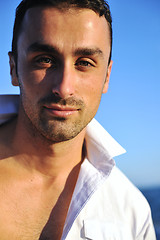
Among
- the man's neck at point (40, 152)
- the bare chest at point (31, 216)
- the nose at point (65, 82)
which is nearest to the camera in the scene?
the nose at point (65, 82)

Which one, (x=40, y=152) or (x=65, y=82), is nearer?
(x=65, y=82)

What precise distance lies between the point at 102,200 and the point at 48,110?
2.87ft

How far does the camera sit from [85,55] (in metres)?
2.22

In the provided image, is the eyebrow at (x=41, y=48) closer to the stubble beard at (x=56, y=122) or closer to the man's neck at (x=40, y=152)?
the stubble beard at (x=56, y=122)

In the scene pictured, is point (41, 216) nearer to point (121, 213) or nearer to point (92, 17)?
point (121, 213)

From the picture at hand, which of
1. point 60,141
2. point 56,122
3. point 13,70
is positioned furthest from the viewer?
point 13,70

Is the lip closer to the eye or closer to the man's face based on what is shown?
the man's face

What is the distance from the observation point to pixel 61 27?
2154 mm

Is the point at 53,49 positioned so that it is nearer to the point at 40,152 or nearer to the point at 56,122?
the point at 56,122

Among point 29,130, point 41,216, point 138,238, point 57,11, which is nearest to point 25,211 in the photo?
point 41,216

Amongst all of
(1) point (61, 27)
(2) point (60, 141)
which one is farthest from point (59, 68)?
(2) point (60, 141)

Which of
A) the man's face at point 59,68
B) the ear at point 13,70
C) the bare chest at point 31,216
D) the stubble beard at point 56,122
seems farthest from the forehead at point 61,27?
the bare chest at point 31,216

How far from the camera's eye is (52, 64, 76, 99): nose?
6.75ft

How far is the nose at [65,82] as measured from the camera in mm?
2059
